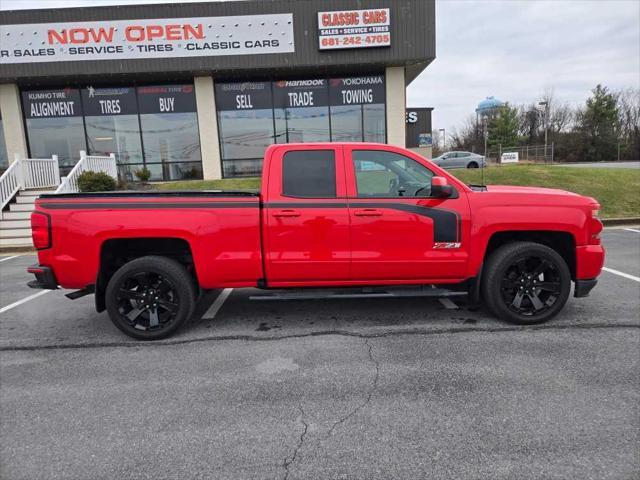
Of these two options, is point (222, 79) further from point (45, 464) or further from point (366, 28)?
point (45, 464)

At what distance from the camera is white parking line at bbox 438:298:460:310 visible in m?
5.07

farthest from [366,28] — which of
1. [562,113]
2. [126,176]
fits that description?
[562,113]

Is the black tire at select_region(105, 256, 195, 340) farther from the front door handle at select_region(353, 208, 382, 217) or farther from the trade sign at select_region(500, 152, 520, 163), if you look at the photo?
the trade sign at select_region(500, 152, 520, 163)

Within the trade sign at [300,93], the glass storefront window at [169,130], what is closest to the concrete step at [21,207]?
→ the glass storefront window at [169,130]

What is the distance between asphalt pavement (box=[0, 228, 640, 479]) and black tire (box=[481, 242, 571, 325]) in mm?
187

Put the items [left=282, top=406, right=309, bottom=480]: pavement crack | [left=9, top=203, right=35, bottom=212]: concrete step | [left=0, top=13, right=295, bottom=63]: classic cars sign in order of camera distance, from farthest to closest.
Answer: [left=0, top=13, right=295, bottom=63]: classic cars sign → [left=9, top=203, right=35, bottom=212]: concrete step → [left=282, top=406, right=309, bottom=480]: pavement crack

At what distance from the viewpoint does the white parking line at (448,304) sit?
507 centimetres

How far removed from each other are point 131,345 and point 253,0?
1504 cm

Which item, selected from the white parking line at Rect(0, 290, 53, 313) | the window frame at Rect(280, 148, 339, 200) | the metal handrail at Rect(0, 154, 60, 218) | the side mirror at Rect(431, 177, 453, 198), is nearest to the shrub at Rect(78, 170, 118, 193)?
the metal handrail at Rect(0, 154, 60, 218)

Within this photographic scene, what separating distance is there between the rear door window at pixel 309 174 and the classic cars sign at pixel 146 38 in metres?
13.2

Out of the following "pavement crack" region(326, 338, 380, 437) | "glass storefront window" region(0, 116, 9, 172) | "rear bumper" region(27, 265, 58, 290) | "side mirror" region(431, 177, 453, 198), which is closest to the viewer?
"pavement crack" region(326, 338, 380, 437)

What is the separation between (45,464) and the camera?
2.47 m

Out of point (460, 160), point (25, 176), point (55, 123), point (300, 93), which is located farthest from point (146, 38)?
point (460, 160)

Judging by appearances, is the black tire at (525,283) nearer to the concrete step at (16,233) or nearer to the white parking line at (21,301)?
the white parking line at (21,301)
